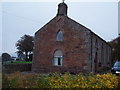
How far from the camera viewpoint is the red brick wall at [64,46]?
2184cm

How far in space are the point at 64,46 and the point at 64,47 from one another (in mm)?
140

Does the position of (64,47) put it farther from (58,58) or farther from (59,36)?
(59,36)

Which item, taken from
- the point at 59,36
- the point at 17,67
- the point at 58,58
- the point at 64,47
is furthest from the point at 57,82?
the point at 17,67

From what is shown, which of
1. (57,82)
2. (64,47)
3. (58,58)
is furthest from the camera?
(58,58)

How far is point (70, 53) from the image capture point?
22.5 m

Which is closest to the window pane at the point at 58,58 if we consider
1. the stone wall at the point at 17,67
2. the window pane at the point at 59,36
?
the window pane at the point at 59,36

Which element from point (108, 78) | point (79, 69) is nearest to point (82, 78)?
point (108, 78)

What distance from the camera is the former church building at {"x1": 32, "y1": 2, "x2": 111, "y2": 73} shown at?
21.9 meters

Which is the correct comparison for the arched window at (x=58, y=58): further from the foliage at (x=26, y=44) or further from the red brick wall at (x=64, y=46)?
the foliage at (x=26, y=44)

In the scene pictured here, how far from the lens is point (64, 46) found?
76.0 ft

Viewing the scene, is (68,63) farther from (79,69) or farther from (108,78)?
(108,78)

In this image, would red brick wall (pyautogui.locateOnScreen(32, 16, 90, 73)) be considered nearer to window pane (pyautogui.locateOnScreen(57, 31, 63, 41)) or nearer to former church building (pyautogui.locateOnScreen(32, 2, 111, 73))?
former church building (pyautogui.locateOnScreen(32, 2, 111, 73))

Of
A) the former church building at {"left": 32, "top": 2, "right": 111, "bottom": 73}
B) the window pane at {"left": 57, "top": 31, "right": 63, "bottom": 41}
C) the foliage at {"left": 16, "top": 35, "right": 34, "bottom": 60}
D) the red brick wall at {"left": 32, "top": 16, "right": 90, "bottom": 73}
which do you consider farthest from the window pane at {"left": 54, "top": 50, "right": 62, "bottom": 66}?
the foliage at {"left": 16, "top": 35, "right": 34, "bottom": 60}

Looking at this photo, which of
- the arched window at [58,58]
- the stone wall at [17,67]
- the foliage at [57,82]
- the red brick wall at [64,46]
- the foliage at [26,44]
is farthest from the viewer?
the foliage at [26,44]
